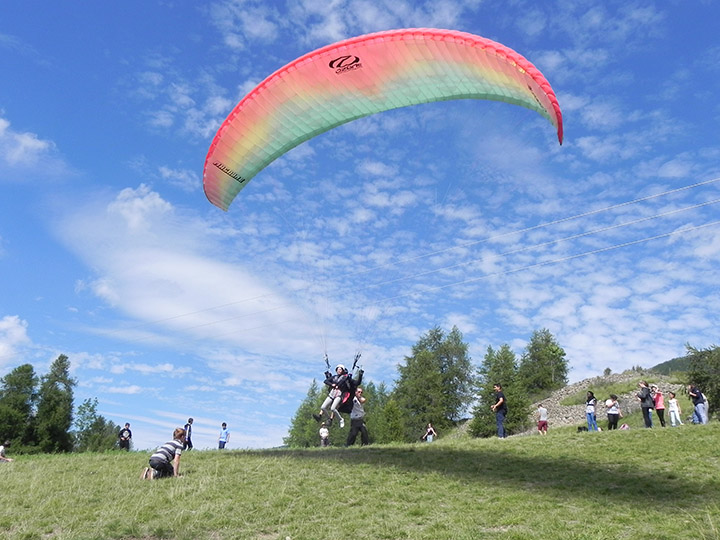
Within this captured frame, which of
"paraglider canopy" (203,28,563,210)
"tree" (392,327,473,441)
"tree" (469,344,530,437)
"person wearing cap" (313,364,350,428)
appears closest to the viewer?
"paraglider canopy" (203,28,563,210)

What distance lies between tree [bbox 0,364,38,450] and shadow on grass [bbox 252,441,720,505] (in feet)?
167

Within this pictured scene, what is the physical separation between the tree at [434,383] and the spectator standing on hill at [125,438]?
40692mm

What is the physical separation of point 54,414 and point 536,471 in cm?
5783

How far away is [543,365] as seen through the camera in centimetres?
8544

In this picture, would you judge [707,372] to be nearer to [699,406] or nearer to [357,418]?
[699,406]

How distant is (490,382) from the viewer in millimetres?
59125

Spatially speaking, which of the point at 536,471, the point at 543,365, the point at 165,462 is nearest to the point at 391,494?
the point at 536,471

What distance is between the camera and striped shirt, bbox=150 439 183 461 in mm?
11937

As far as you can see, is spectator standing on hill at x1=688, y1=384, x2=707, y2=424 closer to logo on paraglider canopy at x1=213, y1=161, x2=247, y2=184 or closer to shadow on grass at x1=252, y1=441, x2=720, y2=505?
shadow on grass at x1=252, y1=441, x2=720, y2=505

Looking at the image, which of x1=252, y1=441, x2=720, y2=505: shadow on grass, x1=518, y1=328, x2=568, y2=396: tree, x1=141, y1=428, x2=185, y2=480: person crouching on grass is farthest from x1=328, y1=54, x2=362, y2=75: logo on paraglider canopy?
x1=518, y1=328, x2=568, y2=396: tree

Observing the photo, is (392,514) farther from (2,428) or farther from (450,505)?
(2,428)

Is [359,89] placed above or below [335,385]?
above

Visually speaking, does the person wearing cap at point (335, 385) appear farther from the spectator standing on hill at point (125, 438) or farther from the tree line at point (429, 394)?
the tree line at point (429, 394)

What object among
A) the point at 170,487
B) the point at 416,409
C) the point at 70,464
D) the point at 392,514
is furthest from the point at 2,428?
the point at 392,514
